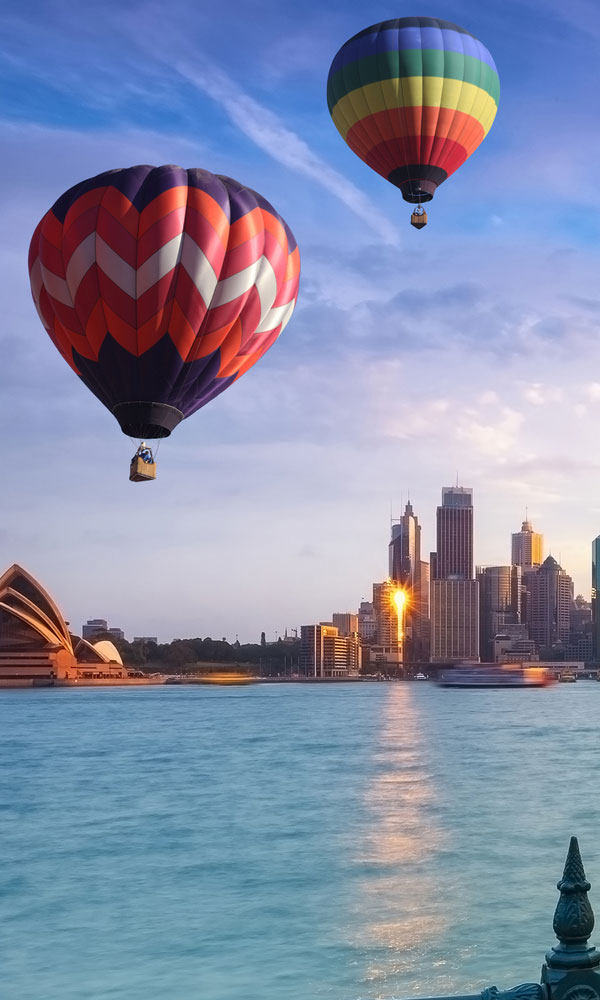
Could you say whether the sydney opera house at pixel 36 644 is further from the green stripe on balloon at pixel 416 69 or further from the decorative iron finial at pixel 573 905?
the decorative iron finial at pixel 573 905

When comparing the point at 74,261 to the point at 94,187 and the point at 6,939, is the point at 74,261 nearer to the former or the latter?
the point at 94,187

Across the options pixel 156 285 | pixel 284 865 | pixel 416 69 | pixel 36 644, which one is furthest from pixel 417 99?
pixel 36 644

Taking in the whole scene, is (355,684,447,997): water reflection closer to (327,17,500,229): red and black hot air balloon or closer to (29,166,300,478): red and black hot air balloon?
(29,166,300,478): red and black hot air balloon

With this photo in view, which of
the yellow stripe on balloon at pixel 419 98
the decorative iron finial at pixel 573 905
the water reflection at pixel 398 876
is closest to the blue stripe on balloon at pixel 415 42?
the yellow stripe on balloon at pixel 419 98

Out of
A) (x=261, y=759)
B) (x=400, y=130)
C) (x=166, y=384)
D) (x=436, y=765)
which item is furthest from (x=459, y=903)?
(x=261, y=759)

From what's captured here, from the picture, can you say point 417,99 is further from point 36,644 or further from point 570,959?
point 36,644

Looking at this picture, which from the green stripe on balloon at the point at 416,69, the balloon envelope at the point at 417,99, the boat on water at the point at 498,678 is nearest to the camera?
the balloon envelope at the point at 417,99
